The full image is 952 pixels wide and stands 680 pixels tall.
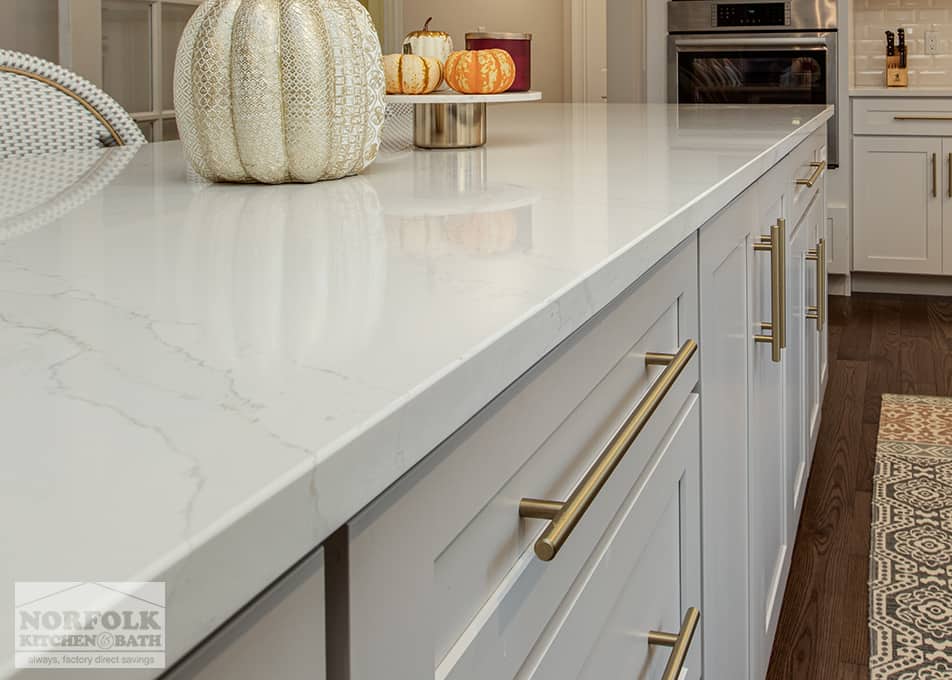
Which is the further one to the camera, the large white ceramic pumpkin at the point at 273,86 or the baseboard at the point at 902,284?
the baseboard at the point at 902,284

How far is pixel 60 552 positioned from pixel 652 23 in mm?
4861

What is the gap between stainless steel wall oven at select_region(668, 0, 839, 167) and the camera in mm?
4586

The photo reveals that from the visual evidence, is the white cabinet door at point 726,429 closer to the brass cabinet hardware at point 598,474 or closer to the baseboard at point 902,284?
the brass cabinet hardware at point 598,474

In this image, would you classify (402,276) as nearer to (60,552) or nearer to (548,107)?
(60,552)

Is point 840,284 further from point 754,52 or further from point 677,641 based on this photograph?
point 677,641

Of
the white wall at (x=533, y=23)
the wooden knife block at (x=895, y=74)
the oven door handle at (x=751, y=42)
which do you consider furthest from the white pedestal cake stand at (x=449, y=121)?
the white wall at (x=533, y=23)

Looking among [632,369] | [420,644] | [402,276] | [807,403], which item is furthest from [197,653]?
[807,403]

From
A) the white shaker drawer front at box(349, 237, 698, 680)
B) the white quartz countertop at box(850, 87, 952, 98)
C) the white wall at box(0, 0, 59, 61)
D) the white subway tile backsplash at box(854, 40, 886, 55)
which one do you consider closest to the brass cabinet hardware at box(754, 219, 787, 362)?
the white shaker drawer front at box(349, 237, 698, 680)

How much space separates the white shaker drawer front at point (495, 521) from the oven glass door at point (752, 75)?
4.11m

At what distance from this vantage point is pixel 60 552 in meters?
0.27

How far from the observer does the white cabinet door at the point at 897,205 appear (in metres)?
4.52

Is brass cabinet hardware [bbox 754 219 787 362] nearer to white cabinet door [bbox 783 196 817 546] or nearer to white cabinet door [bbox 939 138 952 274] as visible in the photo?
white cabinet door [bbox 783 196 817 546]

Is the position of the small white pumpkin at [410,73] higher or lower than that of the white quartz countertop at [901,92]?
lower

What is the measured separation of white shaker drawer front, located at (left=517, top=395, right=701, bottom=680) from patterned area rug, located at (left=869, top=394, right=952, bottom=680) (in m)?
0.83
